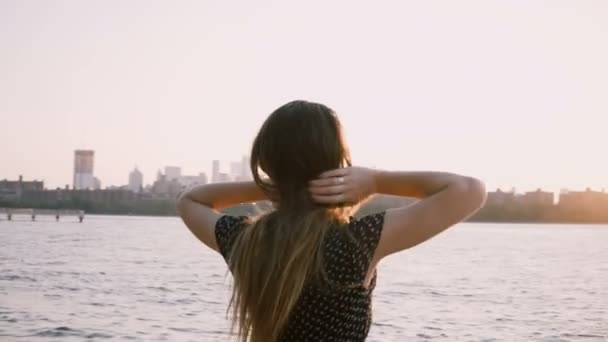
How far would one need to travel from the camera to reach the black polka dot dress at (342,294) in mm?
2309

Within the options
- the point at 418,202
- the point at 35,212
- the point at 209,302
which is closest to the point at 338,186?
the point at 418,202

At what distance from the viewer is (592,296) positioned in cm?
3753

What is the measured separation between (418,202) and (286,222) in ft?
1.17

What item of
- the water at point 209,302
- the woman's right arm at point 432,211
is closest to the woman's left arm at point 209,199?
the woman's right arm at point 432,211

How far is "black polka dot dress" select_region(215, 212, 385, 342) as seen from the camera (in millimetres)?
2309

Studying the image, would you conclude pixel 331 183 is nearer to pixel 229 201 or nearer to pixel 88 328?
pixel 229 201

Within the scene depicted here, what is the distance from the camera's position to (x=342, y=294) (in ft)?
7.61

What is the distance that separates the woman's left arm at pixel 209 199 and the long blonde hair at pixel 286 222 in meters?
0.25

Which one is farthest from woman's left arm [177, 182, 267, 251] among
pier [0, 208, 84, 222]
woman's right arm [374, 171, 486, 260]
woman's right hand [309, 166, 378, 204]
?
pier [0, 208, 84, 222]

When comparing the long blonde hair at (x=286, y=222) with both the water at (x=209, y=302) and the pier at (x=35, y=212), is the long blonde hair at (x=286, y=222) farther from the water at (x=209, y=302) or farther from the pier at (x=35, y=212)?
the pier at (x=35, y=212)

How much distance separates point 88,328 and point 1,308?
358cm

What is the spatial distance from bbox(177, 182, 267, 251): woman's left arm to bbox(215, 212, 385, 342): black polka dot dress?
42 cm

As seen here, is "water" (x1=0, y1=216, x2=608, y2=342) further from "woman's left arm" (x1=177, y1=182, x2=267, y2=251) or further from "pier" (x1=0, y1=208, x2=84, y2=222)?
"pier" (x1=0, y1=208, x2=84, y2=222)

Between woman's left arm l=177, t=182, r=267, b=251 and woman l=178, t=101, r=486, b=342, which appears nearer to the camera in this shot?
woman l=178, t=101, r=486, b=342
